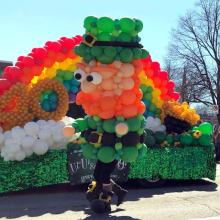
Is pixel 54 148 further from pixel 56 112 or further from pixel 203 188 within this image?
pixel 203 188

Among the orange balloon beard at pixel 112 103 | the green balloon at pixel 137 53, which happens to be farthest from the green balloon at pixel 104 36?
the orange balloon beard at pixel 112 103

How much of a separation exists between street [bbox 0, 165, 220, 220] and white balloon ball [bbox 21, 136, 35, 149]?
890 millimetres

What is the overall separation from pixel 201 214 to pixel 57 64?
14.4 ft

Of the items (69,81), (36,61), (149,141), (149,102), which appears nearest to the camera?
(36,61)

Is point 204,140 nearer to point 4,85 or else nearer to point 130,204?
point 130,204

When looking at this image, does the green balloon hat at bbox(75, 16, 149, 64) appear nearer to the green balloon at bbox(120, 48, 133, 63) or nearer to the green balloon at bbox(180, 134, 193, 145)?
the green balloon at bbox(120, 48, 133, 63)

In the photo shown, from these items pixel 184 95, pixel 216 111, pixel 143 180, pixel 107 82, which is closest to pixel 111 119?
pixel 107 82

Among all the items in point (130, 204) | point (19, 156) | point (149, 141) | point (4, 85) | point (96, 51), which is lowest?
point (130, 204)

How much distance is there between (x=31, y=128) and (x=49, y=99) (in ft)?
2.77

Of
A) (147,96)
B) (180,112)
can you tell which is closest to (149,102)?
(147,96)

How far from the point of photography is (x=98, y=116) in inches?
256

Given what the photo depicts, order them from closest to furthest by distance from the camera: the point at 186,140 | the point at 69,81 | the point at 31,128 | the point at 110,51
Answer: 1. the point at 110,51
2. the point at 31,128
3. the point at 69,81
4. the point at 186,140

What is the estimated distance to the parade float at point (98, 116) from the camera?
6406mm

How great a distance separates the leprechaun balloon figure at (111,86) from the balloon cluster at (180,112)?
151 inches
